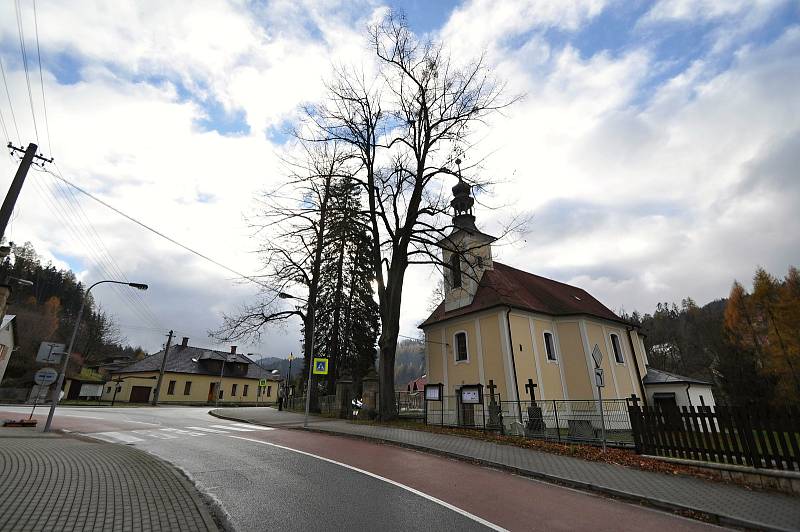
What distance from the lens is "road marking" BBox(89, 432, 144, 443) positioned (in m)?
11.5

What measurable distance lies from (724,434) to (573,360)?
16026mm

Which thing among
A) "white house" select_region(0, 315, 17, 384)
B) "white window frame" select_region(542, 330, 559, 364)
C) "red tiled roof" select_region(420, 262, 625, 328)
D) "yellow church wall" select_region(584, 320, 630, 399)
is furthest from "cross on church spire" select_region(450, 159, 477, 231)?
"white house" select_region(0, 315, 17, 384)

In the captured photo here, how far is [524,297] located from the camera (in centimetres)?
2503

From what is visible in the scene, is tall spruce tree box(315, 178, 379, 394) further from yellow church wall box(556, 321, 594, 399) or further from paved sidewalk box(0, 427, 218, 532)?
paved sidewalk box(0, 427, 218, 532)

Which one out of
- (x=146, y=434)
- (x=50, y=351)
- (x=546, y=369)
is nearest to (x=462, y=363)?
(x=546, y=369)

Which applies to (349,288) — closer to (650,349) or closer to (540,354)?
(540,354)

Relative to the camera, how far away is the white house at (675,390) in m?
24.7

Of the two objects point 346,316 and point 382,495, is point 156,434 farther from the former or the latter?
point 346,316

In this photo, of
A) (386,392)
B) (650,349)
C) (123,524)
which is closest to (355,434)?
(386,392)

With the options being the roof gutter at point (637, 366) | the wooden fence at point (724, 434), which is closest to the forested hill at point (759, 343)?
the roof gutter at point (637, 366)

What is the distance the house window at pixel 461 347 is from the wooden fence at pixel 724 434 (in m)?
13.8

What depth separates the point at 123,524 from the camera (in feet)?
13.6

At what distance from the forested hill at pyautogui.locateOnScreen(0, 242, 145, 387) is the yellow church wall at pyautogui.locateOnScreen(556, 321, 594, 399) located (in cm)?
5098

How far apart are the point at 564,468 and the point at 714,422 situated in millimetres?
3739
